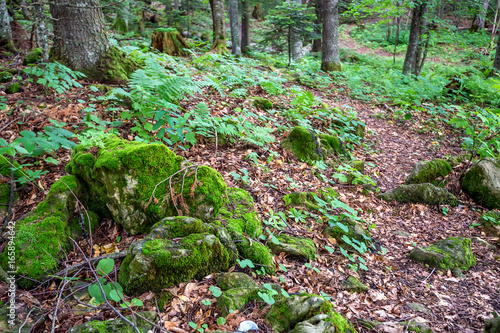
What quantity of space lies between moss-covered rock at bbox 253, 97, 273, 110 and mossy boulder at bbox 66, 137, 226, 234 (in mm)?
4205

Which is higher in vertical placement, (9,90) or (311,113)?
(9,90)

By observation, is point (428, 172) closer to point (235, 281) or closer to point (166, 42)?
point (235, 281)

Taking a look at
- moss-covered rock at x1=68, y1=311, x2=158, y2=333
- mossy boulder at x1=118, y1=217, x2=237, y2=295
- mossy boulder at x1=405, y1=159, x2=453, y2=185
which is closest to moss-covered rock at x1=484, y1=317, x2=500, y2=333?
mossy boulder at x1=118, y1=217, x2=237, y2=295

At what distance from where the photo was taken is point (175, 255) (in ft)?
7.43

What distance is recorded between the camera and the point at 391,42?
25.6 metres

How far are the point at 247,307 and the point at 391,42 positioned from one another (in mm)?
29617

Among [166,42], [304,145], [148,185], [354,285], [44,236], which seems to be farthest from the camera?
[166,42]

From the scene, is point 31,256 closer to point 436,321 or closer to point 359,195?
point 436,321

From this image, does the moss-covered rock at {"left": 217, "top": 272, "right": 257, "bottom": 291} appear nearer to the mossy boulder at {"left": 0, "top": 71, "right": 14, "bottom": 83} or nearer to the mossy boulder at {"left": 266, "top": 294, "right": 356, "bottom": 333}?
the mossy boulder at {"left": 266, "top": 294, "right": 356, "bottom": 333}

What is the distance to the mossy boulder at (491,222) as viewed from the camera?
14.7 ft

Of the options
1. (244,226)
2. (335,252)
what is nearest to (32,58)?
(244,226)

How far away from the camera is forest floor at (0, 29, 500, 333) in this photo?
2205mm

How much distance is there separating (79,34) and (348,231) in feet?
18.8

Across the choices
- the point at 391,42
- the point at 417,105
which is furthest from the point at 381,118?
the point at 391,42
